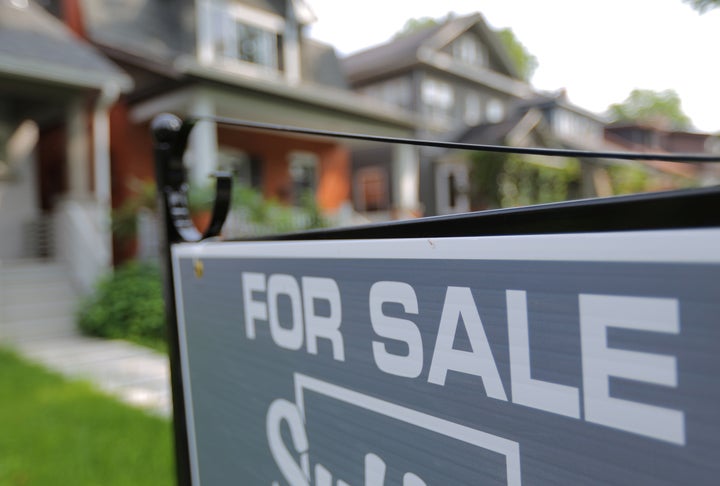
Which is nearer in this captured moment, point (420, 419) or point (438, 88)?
point (420, 419)

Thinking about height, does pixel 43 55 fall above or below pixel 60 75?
above

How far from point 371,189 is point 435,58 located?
5083 mm

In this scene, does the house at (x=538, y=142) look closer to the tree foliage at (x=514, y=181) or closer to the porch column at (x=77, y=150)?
the tree foliage at (x=514, y=181)

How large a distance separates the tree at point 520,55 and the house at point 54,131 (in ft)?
105

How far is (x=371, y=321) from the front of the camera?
802mm

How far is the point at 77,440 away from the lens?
3.10 meters

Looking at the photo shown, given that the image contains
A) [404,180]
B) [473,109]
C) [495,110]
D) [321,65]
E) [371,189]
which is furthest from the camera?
[495,110]

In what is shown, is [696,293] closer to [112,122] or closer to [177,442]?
[177,442]

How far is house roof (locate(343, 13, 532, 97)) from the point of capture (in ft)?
62.7

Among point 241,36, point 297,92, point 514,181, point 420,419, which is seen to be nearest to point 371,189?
point 514,181

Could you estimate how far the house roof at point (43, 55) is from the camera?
699 centimetres

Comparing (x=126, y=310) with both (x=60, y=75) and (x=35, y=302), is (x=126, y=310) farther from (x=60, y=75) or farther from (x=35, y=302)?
(x=60, y=75)

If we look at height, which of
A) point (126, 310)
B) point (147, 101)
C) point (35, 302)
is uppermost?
point (147, 101)

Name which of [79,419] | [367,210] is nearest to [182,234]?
[79,419]
